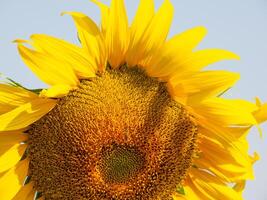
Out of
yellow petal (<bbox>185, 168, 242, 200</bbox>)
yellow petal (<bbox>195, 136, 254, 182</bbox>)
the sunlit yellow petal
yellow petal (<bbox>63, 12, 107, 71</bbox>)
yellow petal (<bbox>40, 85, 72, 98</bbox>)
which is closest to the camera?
yellow petal (<bbox>40, 85, 72, 98</bbox>)

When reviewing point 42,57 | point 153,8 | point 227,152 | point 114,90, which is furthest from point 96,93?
point 227,152

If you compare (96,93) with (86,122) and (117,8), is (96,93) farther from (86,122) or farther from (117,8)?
(117,8)

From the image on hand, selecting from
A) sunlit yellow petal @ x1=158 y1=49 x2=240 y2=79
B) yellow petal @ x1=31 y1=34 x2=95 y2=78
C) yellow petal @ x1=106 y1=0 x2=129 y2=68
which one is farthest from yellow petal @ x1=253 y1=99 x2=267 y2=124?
yellow petal @ x1=31 y1=34 x2=95 y2=78

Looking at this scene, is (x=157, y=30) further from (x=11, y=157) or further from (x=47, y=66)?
(x=11, y=157)

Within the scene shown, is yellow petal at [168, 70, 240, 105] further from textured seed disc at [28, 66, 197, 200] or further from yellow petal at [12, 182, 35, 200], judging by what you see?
yellow petal at [12, 182, 35, 200]

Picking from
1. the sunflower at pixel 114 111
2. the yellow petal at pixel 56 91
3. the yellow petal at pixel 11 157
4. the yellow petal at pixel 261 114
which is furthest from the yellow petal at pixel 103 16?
the yellow petal at pixel 261 114

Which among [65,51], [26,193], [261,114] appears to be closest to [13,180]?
[26,193]

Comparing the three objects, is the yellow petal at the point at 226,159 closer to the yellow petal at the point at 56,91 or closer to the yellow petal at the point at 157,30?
the yellow petal at the point at 157,30
